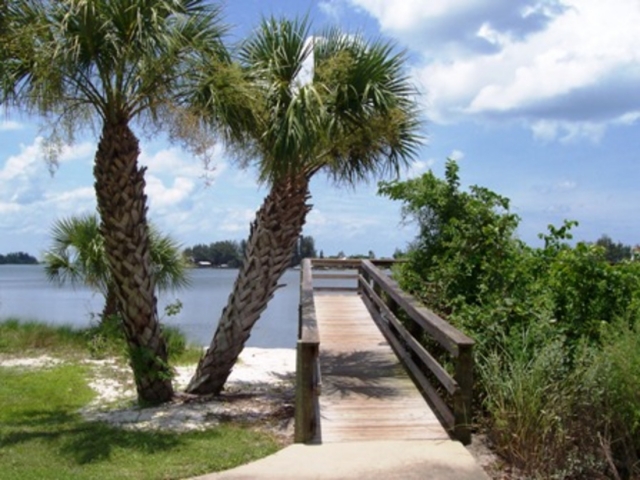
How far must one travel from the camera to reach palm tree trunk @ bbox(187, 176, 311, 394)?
1084 cm

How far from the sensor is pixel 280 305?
31438 millimetres

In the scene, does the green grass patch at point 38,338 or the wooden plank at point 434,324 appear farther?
the green grass patch at point 38,338

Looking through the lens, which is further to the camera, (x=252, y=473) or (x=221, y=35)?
(x=221, y=35)

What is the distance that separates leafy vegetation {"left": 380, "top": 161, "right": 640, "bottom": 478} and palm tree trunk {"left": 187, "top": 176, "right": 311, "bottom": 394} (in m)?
1.56

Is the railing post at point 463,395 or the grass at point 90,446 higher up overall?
the railing post at point 463,395

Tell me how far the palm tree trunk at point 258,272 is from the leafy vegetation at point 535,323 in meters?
1.56

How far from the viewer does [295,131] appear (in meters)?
9.11

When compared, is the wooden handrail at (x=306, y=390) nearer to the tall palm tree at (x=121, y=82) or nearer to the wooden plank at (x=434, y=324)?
the wooden plank at (x=434, y=324)

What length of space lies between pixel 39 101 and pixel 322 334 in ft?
17.1

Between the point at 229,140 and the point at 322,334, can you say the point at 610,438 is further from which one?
the point at 229,140

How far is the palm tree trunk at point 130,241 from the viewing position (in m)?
9.62

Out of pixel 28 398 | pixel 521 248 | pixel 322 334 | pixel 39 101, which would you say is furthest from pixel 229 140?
pixel 28 398

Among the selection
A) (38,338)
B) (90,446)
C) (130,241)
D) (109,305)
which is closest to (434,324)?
(90,446)

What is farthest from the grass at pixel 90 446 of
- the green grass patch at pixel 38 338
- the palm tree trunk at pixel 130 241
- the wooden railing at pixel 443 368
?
the green grass patch at pixel 38 338
